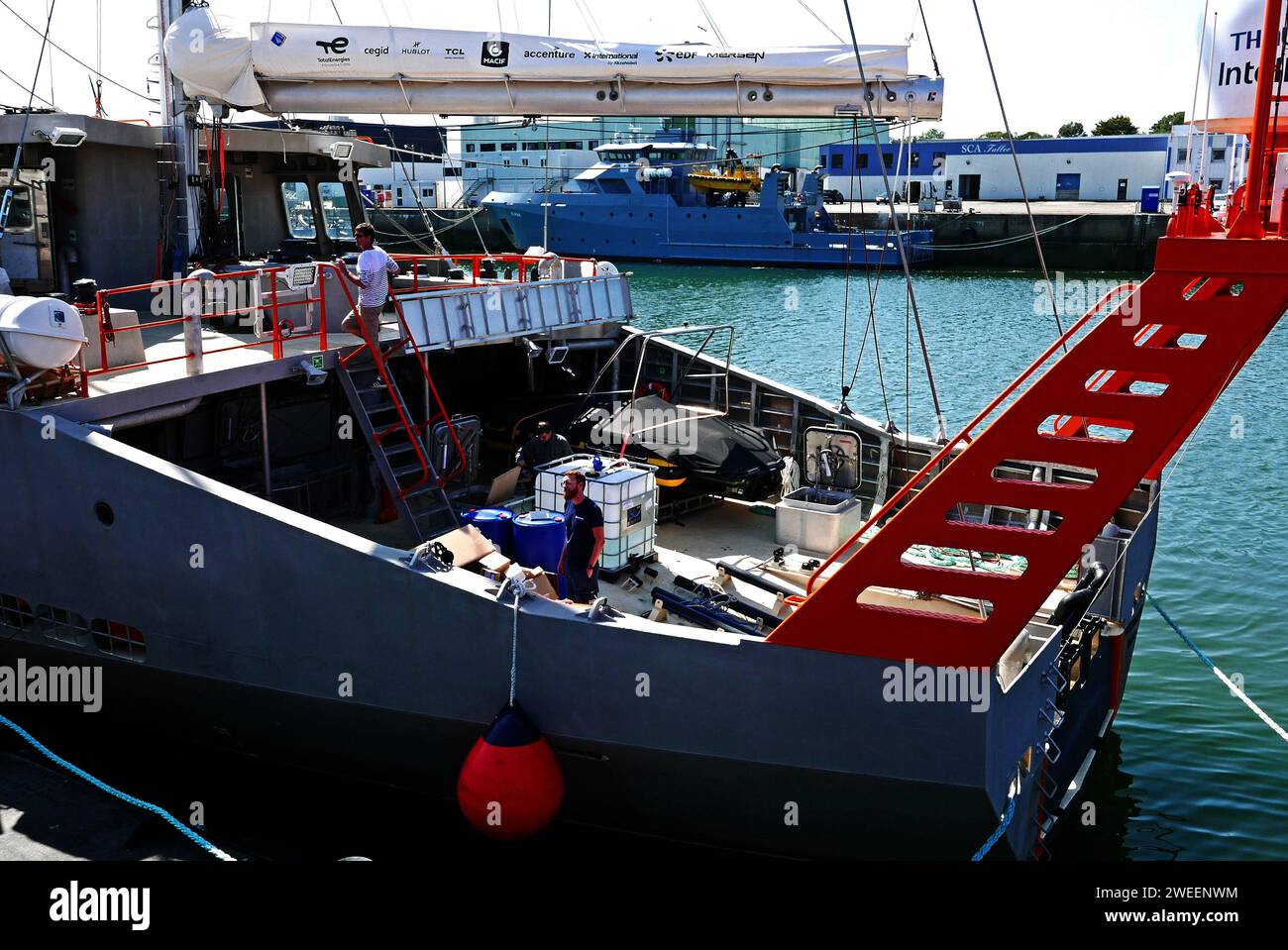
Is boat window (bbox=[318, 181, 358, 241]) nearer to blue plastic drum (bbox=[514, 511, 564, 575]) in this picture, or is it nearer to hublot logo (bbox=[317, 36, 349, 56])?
hublot logo (bbox=[317, 36, 349, 56])

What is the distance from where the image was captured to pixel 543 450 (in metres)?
11.3

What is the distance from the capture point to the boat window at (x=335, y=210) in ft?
48.9

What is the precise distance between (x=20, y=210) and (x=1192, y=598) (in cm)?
1443

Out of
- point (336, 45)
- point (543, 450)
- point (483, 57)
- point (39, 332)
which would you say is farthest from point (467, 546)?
point (336, 45)

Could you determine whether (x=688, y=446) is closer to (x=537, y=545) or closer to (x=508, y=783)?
(x=537, y=545)

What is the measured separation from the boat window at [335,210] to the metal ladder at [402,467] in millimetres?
5034

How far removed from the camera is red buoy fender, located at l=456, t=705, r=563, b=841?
7.23 m

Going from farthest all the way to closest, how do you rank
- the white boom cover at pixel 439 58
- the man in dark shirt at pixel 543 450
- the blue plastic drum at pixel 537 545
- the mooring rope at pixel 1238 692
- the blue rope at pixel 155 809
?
1. the man in dark shirt at pixel 543 450
2. the white boom cover at pixel 439 58
3. the mooring rope at pixel 1238 692
4. the blue plastic drum at pixel 537 545
5. the blue rope at pixel 155 809

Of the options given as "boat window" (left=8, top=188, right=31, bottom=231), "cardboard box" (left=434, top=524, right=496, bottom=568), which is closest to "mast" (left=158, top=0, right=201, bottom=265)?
"boat window" (left=8, top=188, right=31, bottom=231)

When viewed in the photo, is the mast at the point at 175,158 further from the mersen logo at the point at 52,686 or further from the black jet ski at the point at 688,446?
the mersen logo at the point at 52,686

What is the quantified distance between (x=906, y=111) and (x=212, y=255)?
26.1 feet

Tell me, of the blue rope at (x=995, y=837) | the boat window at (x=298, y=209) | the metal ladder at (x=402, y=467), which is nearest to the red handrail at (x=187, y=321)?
the metal ladder at (x=402, y=467)
